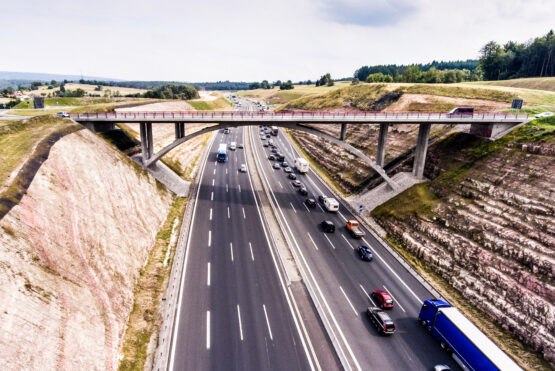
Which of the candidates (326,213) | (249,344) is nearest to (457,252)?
(326,213)

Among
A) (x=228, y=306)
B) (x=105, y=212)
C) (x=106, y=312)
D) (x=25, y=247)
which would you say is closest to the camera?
(x=25, y=247)

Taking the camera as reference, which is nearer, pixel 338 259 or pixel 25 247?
pixel 25 247

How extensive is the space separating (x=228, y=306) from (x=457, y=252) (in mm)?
26363

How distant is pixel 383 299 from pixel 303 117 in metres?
31.3

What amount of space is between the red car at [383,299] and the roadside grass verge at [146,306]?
20382 millimetres

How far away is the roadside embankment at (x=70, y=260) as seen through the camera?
17.0 m

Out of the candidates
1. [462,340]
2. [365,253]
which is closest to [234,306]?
[365,253]

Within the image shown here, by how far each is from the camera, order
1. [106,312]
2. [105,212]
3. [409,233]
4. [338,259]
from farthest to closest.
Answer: [409,233]
[338,259]
[105,212]
[106,312]

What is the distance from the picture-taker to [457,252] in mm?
33969

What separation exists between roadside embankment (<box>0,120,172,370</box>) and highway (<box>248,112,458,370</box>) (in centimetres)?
1808

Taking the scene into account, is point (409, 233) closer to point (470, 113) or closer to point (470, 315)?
point (470, 315)

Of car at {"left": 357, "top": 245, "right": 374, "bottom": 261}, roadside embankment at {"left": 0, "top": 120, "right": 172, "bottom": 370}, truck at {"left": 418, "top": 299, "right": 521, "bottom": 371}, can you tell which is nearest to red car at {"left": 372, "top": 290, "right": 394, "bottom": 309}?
truck at {"left": 418, "top": 299, "right": 521, "bottom": 371}

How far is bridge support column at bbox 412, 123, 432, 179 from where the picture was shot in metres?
48.5

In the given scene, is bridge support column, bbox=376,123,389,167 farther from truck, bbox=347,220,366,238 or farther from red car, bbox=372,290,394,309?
red car, bbox=372,290,394,309
